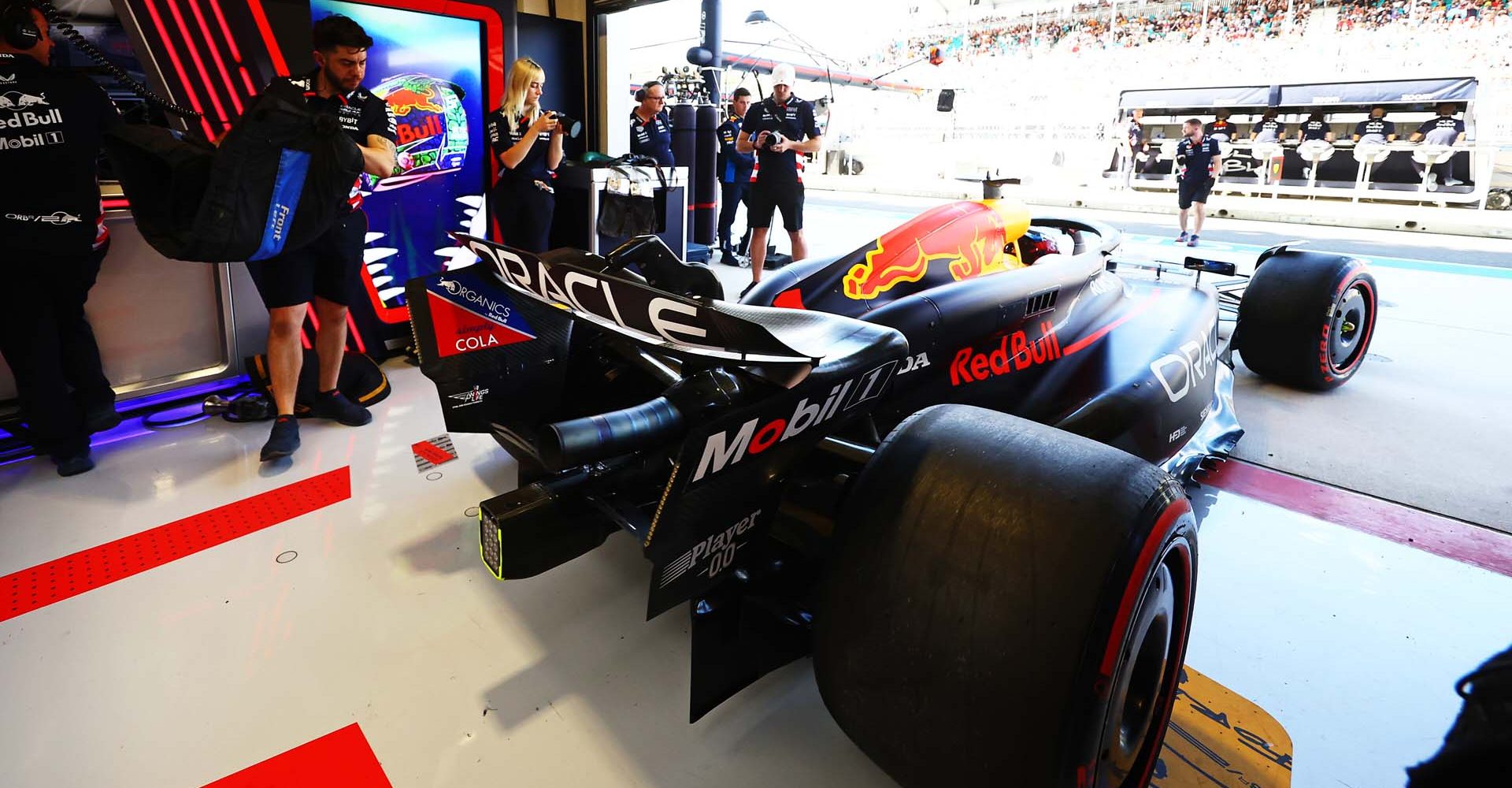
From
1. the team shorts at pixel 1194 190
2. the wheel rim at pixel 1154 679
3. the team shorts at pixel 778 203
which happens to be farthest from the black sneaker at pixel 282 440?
the team shorts at pixel 1194 190

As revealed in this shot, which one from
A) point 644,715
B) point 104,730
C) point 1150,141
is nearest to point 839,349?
point 644,715

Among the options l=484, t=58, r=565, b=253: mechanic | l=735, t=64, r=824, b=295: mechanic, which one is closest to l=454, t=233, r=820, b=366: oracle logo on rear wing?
l=484, t=58, r=565, b=253: mechanic

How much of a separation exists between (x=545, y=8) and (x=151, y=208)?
3.50m

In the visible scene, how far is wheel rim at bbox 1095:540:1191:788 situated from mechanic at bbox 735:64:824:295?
4767mm

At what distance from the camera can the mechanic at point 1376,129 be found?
16484 millimetres

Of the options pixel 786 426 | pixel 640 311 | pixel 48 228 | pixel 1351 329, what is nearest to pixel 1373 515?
pixel 1351 329

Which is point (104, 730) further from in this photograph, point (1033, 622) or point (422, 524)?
point (1033, 622)

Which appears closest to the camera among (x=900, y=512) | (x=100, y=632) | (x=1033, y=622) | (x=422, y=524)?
(x=1033, y=622)

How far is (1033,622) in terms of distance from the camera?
1.05 meters

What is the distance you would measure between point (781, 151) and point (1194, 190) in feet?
19.9

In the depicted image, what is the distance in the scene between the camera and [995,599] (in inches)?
42.4

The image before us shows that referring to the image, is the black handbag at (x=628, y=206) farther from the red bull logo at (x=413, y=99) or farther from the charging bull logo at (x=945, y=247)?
the charging bull logo at (x=945, y=247)

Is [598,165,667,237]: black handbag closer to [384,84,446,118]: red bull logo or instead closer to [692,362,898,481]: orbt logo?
[384,84,446,118]: red bull logo

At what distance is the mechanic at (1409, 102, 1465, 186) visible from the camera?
1540 centimetres
